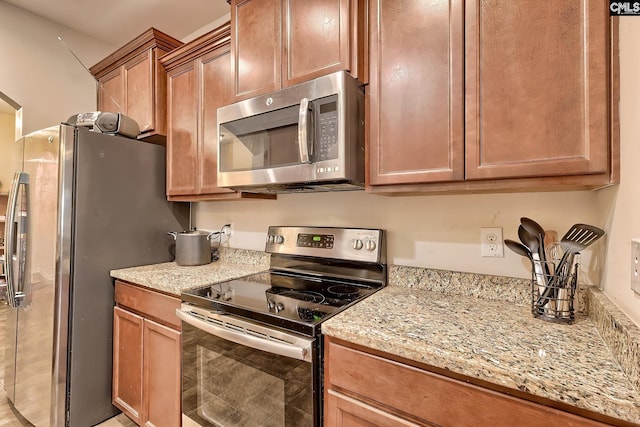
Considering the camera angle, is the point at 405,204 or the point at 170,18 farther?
the point at 170,18

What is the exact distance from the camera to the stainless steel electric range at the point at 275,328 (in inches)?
39.1

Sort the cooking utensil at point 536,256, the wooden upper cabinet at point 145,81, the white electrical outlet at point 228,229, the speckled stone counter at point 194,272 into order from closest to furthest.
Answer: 1. the cooking utensil at point 536,256
2. the speckled stone counter at point 194,272
3. the wooden upper cabinet at point 145,81
4. the white electrical outlet at point 228,229

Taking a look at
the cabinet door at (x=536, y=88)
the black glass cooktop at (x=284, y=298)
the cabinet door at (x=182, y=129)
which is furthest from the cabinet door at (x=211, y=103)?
the cabinet door at (x=536, y=88)

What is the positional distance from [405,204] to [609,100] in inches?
30.8

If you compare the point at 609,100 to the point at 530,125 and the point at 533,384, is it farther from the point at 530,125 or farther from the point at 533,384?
the point at 533,384

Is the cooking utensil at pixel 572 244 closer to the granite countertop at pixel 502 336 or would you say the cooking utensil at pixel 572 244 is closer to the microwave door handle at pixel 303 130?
the granite countertop at pixel 502 336

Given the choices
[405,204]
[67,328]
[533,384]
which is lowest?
[67,328]

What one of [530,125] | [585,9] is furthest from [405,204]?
[585,9]

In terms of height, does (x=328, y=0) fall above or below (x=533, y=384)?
above

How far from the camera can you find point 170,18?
233 centimetres

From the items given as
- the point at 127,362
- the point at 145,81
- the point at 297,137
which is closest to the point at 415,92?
the point at 297,137

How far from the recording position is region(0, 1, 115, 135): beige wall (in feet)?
7.20

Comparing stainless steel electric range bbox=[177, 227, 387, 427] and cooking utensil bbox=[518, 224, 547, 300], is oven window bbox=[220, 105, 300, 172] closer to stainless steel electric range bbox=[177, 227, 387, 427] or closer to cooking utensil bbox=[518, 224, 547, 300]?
stainless steel electric range bbox=[177, 227, 387, 427]

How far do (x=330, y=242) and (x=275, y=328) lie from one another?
61 centimetres
